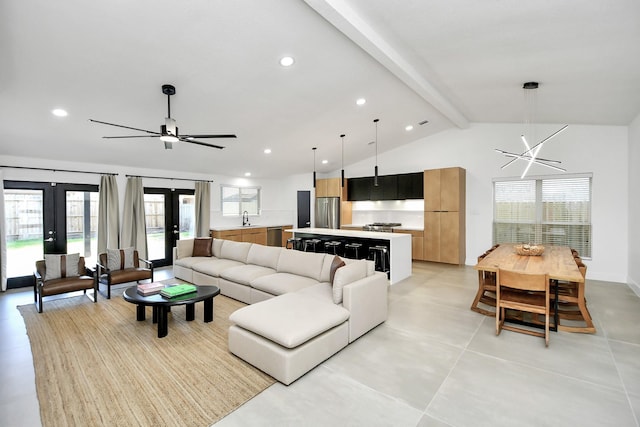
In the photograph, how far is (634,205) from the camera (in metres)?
5.19

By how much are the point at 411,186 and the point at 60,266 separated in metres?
7.45

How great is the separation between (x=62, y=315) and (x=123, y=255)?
142cm

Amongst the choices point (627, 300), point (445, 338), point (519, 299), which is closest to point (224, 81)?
point (445, 338)

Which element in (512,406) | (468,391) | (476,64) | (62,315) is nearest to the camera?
(512,406)

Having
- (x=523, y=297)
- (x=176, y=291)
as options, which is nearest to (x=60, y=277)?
(x=176, y=291)

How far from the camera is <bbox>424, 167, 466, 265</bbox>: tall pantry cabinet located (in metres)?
7.08

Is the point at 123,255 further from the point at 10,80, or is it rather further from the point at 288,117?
the point at 288,117

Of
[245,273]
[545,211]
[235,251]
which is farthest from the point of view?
[545,211]

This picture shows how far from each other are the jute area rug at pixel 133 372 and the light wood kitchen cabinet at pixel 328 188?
19.2 feet

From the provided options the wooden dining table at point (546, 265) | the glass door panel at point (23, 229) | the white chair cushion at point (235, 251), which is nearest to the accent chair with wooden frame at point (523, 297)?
the wooden dining table at point (546, 265)

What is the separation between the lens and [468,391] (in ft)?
7.84

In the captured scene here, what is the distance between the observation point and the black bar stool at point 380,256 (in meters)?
5.71

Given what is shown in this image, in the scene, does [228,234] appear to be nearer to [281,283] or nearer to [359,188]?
[359,188]

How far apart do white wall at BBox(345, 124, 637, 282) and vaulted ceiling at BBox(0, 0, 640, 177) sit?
1.53 feet
